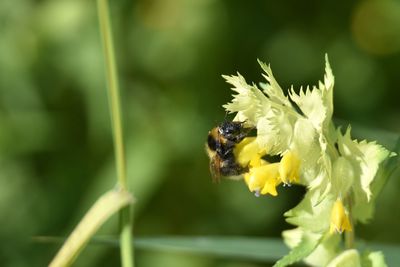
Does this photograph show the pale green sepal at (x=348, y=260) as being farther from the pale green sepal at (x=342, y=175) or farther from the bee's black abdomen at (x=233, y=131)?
the bee's black abdomen at (x=233, y=131)

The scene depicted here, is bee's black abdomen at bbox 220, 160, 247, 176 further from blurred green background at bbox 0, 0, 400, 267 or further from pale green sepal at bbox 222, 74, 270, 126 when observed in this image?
blurred green background at bbox 0, 0, 400, 267

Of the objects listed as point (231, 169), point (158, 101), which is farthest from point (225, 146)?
point (158, 101)

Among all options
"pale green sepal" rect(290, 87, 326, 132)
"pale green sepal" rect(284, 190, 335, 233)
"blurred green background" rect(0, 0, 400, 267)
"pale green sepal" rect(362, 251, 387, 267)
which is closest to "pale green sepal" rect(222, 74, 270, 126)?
"pale green sepal" rect(290, 87, 326, 132)

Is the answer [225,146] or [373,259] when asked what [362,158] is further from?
[225,146]

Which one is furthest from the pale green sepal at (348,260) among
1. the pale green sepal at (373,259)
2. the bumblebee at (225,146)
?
the bumblebee at (225,146)

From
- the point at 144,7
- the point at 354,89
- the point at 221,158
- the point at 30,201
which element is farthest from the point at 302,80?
the point at 221,158

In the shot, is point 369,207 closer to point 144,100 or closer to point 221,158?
point 221,158
